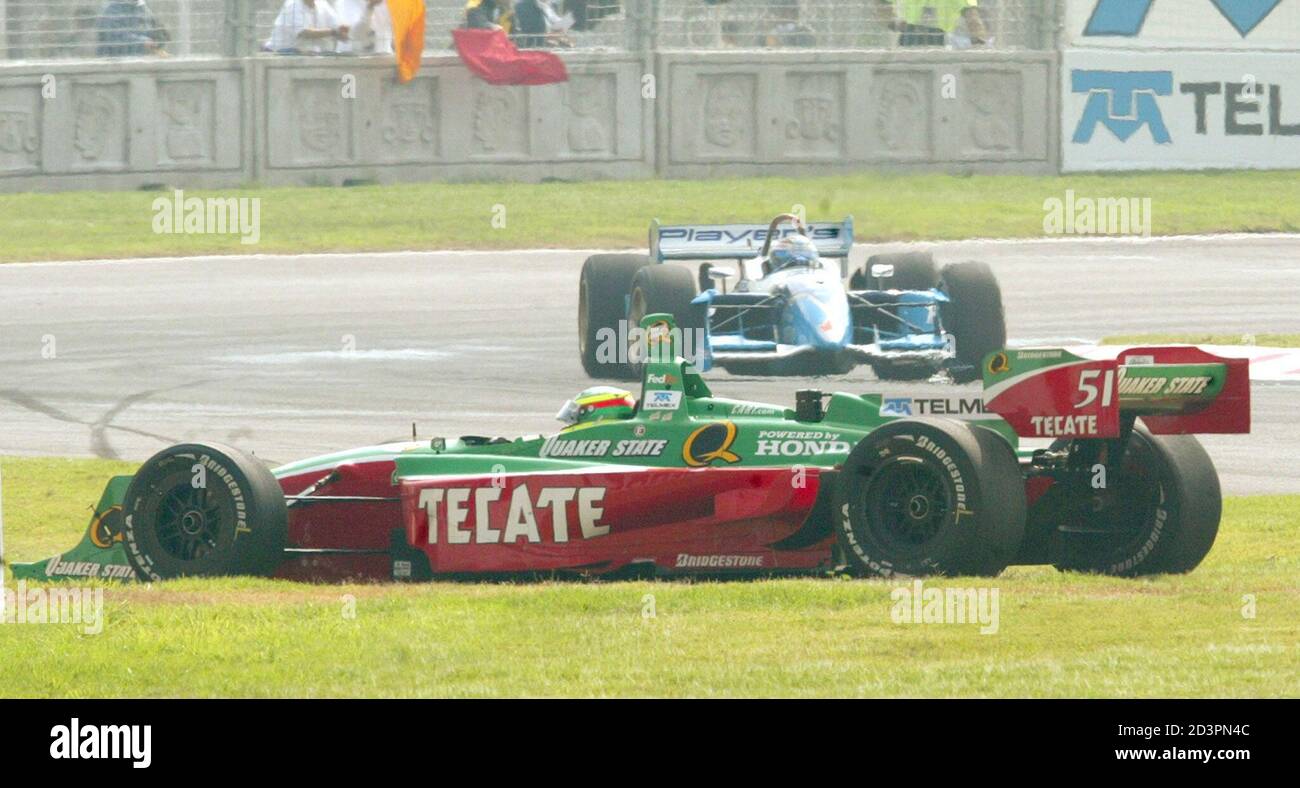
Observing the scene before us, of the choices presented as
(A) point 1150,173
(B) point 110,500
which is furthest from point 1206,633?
(A) point 1150,173

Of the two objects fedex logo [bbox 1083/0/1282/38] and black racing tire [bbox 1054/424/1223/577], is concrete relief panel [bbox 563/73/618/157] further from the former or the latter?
black racing tire [bbox 1054/424/1223/577]

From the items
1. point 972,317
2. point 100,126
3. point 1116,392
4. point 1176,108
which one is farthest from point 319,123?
point 1116,392

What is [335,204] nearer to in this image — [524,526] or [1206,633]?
[524,526]

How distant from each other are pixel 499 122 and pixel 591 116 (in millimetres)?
1177

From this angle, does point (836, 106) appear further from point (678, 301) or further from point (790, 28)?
point (678, 301)

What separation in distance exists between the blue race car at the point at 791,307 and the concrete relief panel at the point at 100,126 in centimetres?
1010

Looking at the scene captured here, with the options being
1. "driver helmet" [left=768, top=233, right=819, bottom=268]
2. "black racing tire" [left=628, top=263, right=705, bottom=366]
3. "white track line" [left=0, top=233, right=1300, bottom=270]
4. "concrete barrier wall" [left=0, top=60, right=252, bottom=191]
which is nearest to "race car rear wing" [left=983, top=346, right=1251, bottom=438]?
"black racing tire" [left=628, top=263, right=705, bottom=366]

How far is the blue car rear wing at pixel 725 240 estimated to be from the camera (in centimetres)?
1912

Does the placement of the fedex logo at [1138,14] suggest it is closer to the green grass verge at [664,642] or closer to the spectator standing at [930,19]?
the spectator standing at [930,19]

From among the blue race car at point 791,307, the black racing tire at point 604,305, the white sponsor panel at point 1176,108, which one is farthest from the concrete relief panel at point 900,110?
the black racing tire at point 604,305

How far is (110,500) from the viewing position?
1098cm

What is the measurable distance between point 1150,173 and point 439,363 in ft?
44.9

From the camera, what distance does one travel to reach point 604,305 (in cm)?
1889

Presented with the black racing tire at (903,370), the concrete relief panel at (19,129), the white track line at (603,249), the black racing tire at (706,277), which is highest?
the concrete relief panel at (19,129)
